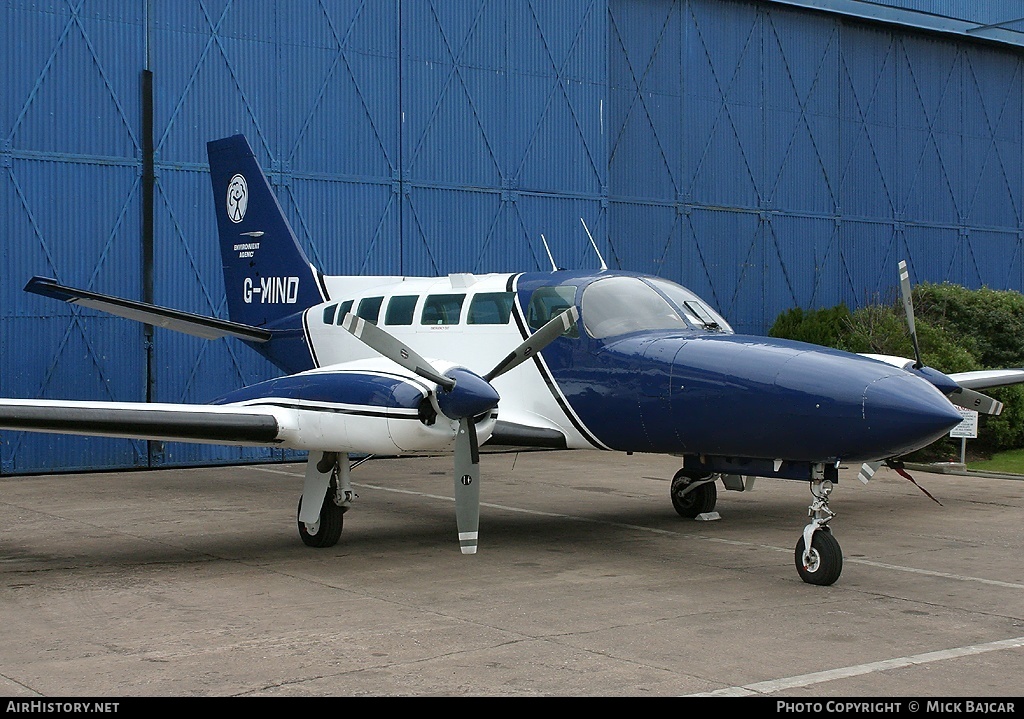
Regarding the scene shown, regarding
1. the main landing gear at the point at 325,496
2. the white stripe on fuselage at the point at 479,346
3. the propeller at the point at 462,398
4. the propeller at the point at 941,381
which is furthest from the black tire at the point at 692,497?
the main landing gear at the point at 325,496

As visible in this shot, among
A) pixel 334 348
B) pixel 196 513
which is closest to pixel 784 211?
pixel 334 348

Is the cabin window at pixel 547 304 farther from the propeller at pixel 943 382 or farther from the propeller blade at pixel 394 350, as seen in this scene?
the propeller at pixel 943 382

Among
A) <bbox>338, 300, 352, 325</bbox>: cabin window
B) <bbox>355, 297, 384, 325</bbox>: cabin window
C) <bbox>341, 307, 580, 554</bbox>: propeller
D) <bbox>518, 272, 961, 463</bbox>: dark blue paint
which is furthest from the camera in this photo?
<bbox>338, 300, 352, 325</bbox>: cabin window

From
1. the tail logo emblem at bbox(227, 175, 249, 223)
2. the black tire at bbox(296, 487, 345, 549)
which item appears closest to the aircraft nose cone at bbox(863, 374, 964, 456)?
the black tire at bbox(296, 487, 345, 549)

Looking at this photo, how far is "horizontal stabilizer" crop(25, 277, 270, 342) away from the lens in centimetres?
1296

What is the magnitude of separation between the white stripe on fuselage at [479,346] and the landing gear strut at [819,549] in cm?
278

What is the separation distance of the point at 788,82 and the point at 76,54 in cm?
1655

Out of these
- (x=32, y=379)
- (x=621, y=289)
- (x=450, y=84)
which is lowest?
(x=32, y=379)

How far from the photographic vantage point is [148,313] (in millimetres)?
13789

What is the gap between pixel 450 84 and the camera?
22391 mm

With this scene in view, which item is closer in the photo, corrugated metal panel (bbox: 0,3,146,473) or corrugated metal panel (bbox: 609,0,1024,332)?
corrugated metal panel (bbox: 0,3,146,473)

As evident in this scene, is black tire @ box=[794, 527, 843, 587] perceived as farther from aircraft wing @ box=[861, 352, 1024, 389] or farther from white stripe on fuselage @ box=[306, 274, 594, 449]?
aircraft wing @ box=[861, 352, 1024, 389]

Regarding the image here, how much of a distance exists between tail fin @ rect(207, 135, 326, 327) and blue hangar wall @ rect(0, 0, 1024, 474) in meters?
3.57
